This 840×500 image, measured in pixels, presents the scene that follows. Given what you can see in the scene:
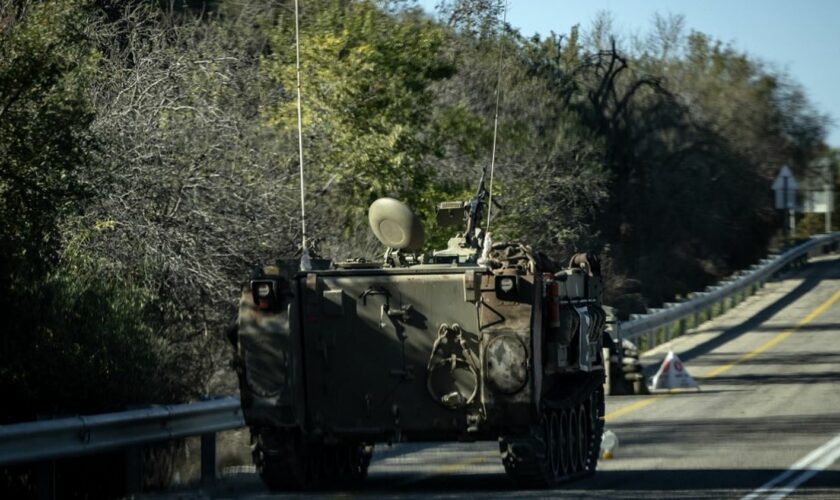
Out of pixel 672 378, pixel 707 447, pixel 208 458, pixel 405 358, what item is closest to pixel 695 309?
pixel 672 378

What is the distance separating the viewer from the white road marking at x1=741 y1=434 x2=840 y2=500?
12.6 metres

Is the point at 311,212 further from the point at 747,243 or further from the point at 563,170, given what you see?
the point at 747,243

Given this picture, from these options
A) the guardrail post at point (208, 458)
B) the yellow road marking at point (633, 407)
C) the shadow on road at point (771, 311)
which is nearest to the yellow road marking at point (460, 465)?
the guardrail post at point (208, 458)

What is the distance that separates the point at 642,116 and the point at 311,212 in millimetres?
Answer: 26969

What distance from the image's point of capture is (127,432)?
1244cm

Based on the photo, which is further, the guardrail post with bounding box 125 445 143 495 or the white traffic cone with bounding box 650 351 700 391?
the white traffic cone with bounding box 650 351 700 391

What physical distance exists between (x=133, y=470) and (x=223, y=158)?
8286 millimetres

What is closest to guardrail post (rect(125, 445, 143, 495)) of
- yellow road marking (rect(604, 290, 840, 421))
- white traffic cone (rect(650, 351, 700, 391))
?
yellow road marking (rect(604, 290, 840, 421))

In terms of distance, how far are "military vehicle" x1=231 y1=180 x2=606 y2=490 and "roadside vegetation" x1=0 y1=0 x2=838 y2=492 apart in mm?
1973

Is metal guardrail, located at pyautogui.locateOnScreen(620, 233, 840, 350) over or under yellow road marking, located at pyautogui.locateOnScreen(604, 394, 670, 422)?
over

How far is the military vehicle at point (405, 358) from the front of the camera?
13.0m

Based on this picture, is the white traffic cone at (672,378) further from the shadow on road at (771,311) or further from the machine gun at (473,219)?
the machine gun at (473,219)

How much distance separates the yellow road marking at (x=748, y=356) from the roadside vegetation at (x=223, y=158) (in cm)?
409

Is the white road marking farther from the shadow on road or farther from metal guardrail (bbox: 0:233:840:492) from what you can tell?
the shadow on road
